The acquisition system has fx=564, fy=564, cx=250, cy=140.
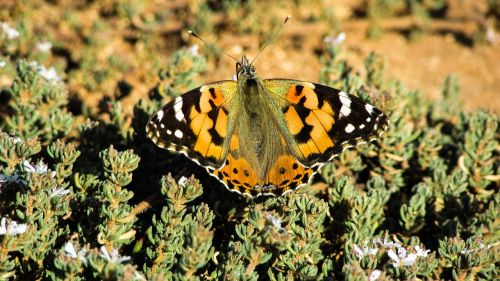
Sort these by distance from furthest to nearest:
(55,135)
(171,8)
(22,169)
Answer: (171,8) < (55,135) < (22,169)

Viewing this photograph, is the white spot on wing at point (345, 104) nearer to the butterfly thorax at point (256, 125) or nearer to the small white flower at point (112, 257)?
the butterfly thorax at point (256, 125)

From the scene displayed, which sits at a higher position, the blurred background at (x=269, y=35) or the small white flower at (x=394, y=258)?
the blurred background at (x=269, y=35)

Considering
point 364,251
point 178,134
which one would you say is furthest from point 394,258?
point 178,134

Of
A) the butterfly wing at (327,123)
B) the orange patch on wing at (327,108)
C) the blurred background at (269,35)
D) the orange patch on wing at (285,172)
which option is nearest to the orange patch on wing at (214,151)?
the orange patch on wing at (285,172)

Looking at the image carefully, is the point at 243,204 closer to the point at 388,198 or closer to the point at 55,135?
the point at 388,198

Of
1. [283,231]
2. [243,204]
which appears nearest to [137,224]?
[243,204]

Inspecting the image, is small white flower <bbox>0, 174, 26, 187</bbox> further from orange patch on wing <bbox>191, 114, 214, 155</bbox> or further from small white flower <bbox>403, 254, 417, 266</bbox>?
small white flower <bbox>403, 254, 417, 266</bbox>
